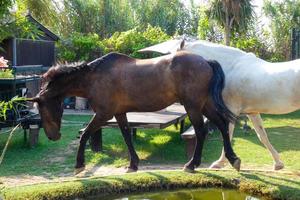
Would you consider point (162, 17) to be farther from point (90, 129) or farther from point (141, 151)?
point (90, 129)

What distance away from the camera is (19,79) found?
1018 centimetres

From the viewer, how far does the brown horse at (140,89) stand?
5840 mm

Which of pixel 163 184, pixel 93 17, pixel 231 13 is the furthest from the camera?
pixel 93 17

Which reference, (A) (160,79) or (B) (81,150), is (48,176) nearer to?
(B) (81,150)

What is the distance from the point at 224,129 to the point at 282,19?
20.9 metres

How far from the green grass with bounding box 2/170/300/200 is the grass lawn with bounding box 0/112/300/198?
2.33 feet

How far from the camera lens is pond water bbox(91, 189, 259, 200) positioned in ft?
17.8

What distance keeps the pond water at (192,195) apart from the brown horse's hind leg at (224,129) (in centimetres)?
50

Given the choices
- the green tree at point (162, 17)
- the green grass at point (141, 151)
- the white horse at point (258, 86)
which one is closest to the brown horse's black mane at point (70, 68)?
the white horse at point (258, 86)

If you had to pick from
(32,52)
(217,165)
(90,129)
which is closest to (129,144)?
(90,129)

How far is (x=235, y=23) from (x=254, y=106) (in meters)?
13.6

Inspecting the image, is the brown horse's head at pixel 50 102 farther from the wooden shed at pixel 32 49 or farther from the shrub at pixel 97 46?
the shrub at pixel 97 46

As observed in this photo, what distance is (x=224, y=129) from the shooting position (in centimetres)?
604

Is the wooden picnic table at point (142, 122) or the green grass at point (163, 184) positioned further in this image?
the wooden picnic table at point (142, 122)
